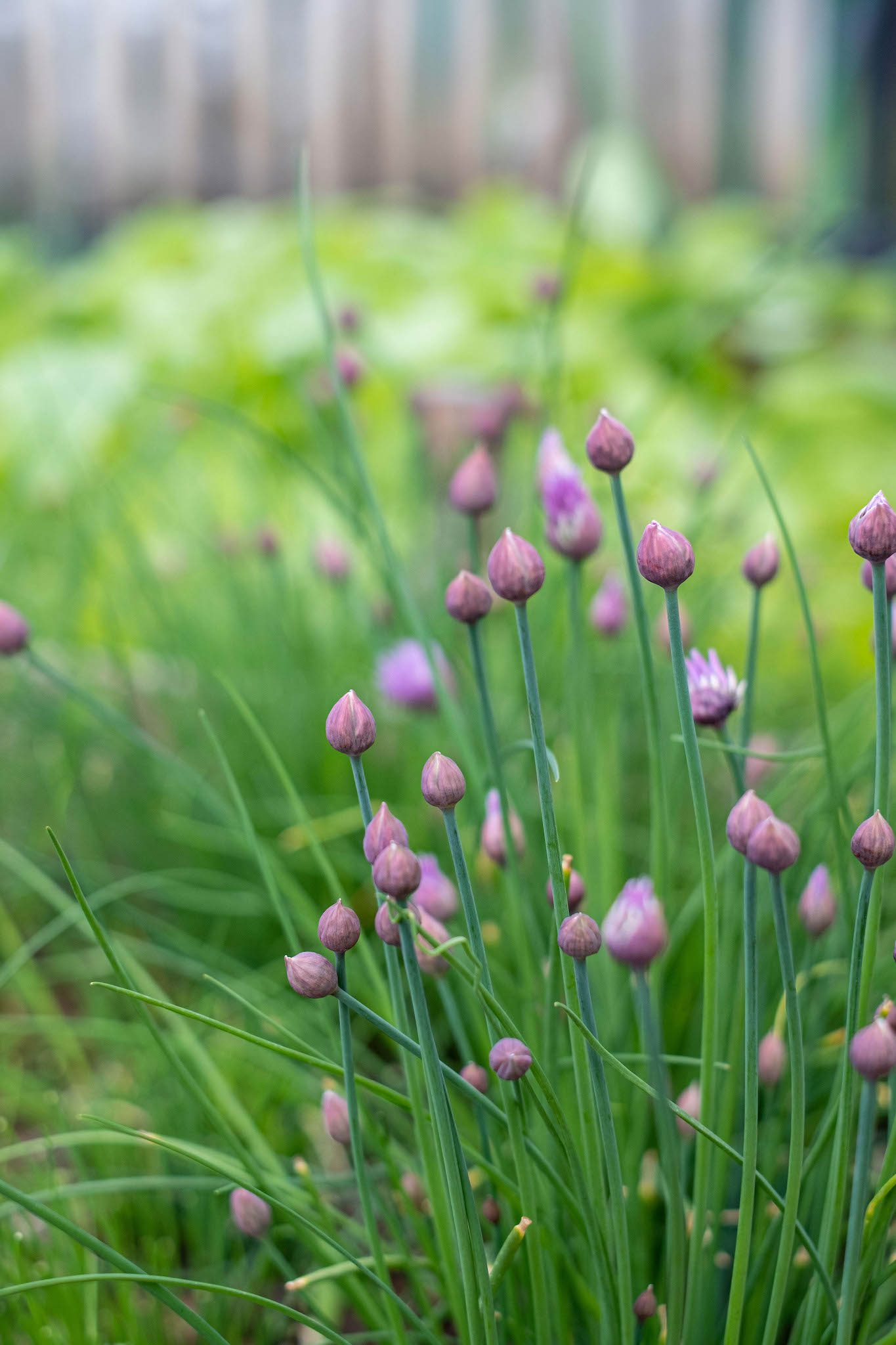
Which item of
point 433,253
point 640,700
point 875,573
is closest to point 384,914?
point 875,573

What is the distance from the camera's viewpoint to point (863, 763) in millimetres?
535

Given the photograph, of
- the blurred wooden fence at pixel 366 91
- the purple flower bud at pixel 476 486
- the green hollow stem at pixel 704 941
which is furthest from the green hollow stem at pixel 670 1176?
the blurred wooden fence at pixel 366 91

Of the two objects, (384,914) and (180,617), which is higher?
(384,914)

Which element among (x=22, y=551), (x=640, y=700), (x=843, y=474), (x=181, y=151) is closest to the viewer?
(x=640, y=700)

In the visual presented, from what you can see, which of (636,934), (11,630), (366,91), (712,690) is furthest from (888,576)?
(366,91)

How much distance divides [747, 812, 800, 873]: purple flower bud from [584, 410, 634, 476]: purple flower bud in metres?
0.15

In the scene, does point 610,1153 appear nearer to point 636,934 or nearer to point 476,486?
point 636,934

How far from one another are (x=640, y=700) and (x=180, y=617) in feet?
1.35

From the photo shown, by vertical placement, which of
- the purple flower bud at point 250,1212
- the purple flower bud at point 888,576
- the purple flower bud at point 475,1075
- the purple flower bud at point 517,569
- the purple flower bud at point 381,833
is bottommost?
the purple flower bud at point 250,1212

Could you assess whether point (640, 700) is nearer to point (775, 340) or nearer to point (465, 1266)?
point (465, 1266)

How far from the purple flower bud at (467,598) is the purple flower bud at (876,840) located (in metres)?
0.15

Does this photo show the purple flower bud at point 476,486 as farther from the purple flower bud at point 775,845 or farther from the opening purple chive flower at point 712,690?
the purple flower bud at point 775,845

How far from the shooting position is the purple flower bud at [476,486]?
1.61 ft

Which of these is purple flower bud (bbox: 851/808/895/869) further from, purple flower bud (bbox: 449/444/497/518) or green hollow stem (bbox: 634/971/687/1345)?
purple flower bud (bbox: 449/444/497/518)
